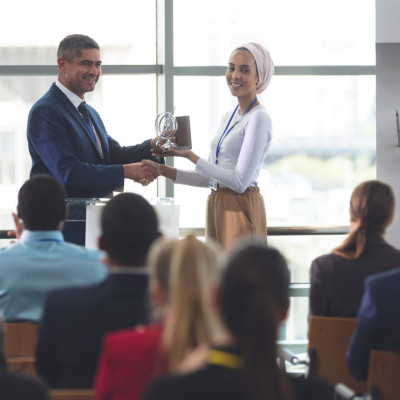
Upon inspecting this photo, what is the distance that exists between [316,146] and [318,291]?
3.38 m

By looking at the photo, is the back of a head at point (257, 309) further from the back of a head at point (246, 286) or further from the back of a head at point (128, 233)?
the back of a head at point (128, 233)

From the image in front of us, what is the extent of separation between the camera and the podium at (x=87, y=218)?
3.76 meters

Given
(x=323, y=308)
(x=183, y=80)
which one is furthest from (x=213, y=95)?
(x=323, y=308)

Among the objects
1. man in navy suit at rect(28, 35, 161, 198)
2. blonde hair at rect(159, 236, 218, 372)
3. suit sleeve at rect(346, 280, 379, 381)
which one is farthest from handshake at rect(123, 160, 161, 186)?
blonde hair at rect(159, 236, 218, 372)

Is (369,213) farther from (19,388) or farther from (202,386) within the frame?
(19,388)

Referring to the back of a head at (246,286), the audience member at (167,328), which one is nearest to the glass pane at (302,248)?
the audience member at (167,328)

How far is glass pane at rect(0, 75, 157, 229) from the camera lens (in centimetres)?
569

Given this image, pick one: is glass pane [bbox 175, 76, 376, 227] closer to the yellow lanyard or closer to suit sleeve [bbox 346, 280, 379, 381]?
suit sleeve [bbox 346, 280, 379, 381]

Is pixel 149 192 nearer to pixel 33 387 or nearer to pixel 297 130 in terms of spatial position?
pixel 297 130

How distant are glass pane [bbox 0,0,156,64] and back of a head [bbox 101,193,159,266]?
396 centimetres

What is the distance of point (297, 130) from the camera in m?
5.96

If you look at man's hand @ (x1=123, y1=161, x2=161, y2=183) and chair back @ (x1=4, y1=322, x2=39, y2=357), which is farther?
man's hand @ (x1=123, y1=161, x2=161, y2=183)

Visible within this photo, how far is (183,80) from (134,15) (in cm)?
66

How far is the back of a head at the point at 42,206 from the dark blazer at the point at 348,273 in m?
0.96
